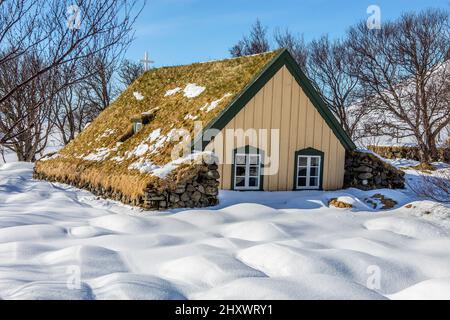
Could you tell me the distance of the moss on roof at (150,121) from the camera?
11.9 metres

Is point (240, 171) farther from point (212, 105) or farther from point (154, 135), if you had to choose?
point (154, 135)

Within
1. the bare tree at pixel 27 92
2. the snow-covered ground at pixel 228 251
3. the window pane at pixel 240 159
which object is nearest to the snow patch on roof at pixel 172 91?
the window pane at pixel 240 159

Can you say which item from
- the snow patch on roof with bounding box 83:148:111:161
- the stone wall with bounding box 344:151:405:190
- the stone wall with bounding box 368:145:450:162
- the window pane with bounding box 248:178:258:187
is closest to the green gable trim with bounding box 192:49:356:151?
the stone wall with bounding box 344:151:405:190

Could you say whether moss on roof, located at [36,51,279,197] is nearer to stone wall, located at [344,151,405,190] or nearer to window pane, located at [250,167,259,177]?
window pane, located at [250,167,259,177]

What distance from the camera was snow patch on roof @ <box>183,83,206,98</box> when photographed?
13.9 m

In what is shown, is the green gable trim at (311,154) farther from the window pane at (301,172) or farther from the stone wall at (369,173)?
the stone wall at (369,173)

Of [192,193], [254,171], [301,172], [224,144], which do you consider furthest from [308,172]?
[192,193]

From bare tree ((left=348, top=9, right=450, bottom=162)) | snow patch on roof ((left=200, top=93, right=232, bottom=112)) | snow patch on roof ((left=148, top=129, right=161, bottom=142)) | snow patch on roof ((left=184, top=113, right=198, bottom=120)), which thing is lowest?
snow patch on roof ((left=148, top=129, right=161, bottom=142))

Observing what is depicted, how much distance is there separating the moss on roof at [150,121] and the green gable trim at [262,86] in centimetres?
21

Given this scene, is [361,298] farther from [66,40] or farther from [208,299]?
[66,40]

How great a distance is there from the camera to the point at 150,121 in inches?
564

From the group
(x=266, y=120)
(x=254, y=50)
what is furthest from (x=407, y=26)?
(x=266, y=120)

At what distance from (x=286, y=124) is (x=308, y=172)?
181cm

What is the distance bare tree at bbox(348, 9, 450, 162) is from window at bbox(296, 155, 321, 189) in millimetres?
15473
